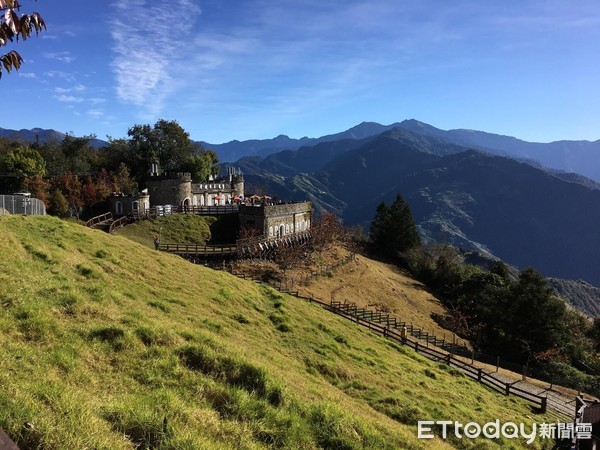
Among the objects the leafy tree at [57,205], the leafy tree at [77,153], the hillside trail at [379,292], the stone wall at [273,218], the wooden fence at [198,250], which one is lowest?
the hillside trail at [379,292]

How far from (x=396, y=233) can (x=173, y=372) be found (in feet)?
238

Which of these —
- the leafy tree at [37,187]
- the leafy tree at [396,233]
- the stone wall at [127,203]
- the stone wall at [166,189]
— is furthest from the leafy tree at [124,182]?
the leafy tree at [396,233]

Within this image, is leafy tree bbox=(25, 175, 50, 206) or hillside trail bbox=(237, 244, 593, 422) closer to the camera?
hillside trail bbox=(237, 244, 593, 422)

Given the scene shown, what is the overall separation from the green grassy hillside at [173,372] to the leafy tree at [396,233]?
57.1m

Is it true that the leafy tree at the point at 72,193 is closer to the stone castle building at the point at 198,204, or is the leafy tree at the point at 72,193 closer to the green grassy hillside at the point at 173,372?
the stone castle building at the point at 198,204

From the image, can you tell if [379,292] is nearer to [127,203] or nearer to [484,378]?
[484,378]

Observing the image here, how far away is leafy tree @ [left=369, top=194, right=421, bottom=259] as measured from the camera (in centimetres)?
7712

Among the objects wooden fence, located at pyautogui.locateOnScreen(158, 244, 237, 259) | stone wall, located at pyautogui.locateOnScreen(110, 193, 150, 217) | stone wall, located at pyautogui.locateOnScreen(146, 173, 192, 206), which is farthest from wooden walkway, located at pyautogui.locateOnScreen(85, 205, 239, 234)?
wooden fence, located at pyautogui.locateOnScreen(158, 244, 237, 259)

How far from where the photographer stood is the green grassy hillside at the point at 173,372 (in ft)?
18.5

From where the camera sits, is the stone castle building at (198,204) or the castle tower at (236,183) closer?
the stone castle building at (198,204)

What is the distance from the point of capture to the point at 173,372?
26.3 feet

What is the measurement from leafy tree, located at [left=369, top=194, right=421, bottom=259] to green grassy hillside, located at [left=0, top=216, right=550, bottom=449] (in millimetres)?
57113

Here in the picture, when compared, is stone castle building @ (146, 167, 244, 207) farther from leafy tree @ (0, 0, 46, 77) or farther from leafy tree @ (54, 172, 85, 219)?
leafy tree @ (0, 0, 46, 77)

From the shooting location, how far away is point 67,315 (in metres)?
9.93
